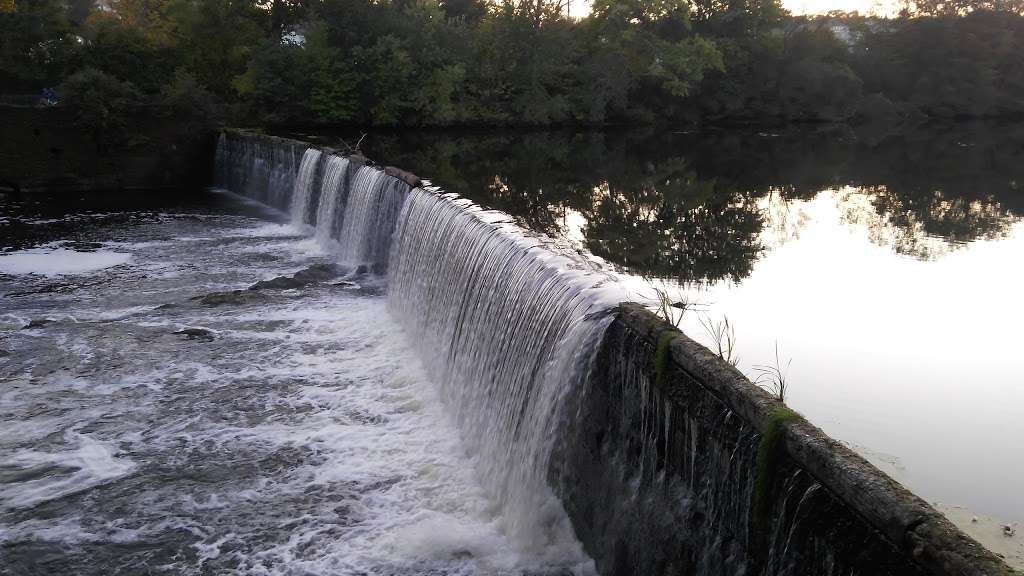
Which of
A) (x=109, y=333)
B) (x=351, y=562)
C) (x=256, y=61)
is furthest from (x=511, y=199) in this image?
(x=256, y=61)

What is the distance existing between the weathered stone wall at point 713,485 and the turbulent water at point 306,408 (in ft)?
1.08

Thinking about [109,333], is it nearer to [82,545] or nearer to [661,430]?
[82,545]

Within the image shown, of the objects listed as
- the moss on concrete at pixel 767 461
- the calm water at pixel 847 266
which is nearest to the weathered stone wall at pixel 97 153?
the calm water at pixel 847 266

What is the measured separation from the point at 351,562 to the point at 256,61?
29.1 meters

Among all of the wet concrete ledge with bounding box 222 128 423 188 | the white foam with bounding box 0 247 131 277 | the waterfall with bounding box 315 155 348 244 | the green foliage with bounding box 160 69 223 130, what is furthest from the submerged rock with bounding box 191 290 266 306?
the green foliage with bounding box 160 69 223 130

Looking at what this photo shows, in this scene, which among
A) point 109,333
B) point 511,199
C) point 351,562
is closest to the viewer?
point 351,562

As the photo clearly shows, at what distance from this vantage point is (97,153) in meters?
23.7

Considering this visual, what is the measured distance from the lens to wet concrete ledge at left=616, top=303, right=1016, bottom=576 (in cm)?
283

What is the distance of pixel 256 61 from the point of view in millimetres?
31641

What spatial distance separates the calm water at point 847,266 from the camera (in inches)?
267

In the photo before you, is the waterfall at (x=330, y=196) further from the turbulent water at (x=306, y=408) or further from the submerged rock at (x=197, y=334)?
the submerged rock at (x=197, y=334)

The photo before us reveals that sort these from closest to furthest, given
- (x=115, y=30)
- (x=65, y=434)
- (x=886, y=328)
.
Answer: (x=65, y=434)
(x=886, y=328)
(x=115, y=30)

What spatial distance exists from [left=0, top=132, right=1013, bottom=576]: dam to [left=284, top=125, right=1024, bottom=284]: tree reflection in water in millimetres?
3567

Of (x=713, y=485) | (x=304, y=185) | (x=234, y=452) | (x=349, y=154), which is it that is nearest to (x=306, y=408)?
(x=234, y=452)
